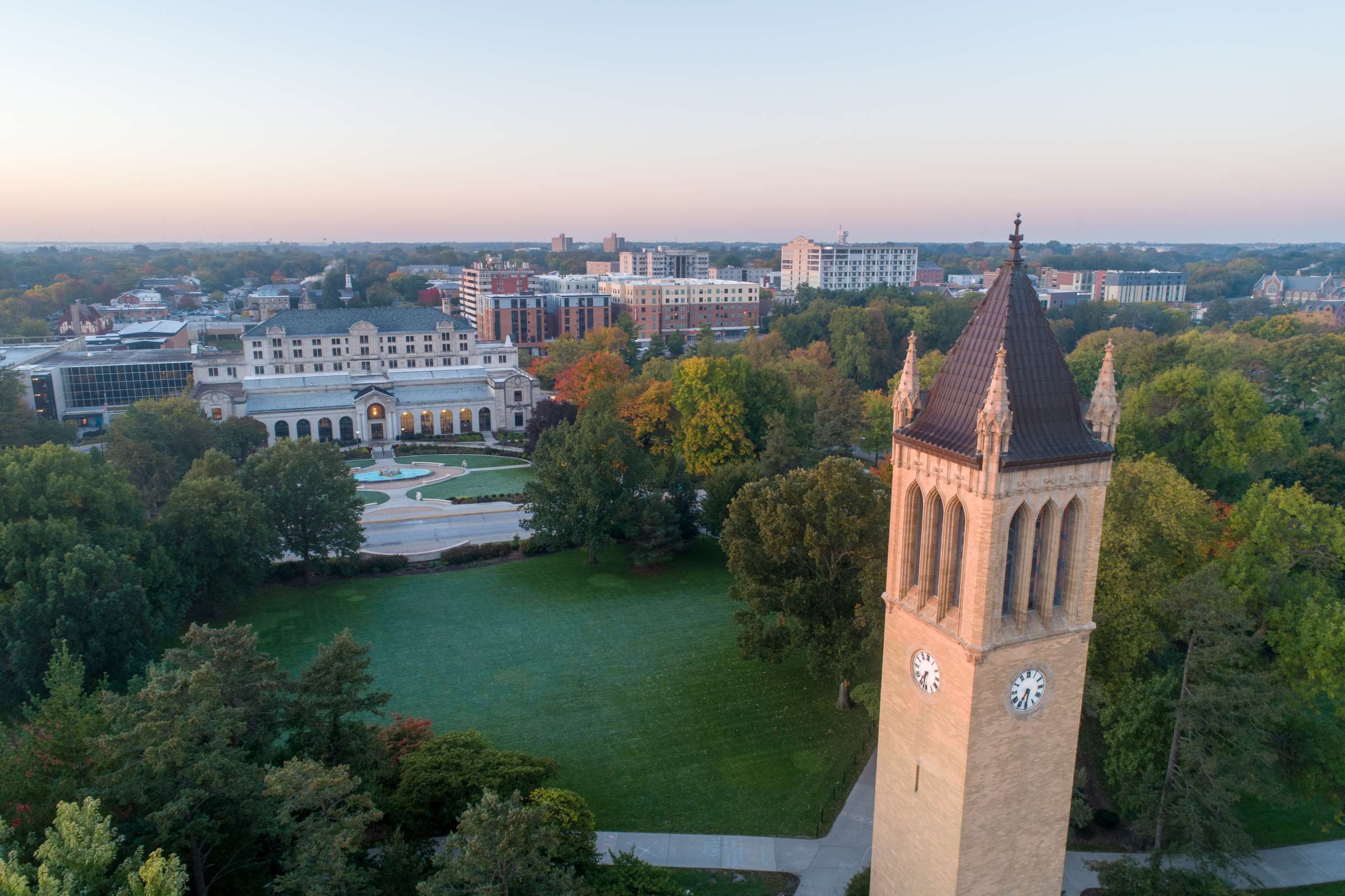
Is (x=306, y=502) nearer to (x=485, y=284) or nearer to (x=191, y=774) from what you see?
(x=191, y=774)

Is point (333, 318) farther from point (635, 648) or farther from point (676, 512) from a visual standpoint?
point (635, 648)

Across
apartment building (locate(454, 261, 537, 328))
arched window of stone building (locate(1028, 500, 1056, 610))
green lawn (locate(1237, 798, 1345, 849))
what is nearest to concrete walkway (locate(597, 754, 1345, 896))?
green lawn (locate(1237, 798, 1345, 849))

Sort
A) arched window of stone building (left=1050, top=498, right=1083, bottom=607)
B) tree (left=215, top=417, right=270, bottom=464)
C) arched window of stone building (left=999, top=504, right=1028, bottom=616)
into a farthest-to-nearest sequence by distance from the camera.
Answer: tree (left=215, top=417, right=270, bottom=464), arched window of stone building (left=1050, top=498, right=1083, bottom=607), arched window of stone building (left=999, top=504, right=1028, bottom=616)

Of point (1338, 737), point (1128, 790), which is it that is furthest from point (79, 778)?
point (1338, 737)

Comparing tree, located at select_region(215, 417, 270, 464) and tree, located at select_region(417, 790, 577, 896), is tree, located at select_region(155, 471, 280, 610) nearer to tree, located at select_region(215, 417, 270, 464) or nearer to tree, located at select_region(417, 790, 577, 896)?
tree, located at select_region(215, 417, 270, 464)

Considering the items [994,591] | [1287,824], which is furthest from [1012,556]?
[1287,824]
